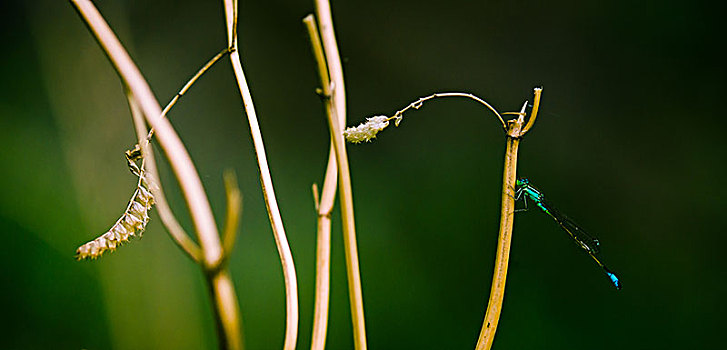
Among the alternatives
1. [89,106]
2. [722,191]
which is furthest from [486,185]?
[89,106]

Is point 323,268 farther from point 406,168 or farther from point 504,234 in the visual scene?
point 406,168

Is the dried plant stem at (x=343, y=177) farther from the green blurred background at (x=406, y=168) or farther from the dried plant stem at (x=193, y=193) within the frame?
the green blurred background at (x=406, y=168)

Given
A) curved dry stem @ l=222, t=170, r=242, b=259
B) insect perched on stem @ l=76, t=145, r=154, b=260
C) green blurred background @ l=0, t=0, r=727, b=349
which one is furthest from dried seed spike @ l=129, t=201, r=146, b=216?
green blurred background @ l=0, t=0, r=727, b=349

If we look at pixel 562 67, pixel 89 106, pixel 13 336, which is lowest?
pixel 13 336

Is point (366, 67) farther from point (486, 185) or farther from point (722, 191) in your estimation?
point (722, 191)

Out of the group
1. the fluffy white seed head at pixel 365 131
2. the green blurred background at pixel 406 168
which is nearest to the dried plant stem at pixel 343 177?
the fluffy white seed head at pixel 365 131

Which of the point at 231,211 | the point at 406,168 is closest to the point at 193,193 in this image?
the point at 231,211

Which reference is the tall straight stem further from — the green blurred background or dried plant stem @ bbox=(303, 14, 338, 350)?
the green blurred background
